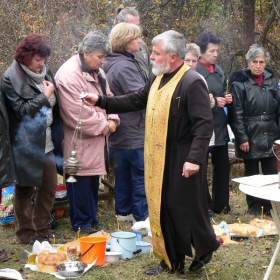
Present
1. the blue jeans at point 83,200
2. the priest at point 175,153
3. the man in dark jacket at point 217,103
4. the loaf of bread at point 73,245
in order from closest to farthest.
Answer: the priest at point 175,153, the loaf of bread at point 73,245, the blue jeans at point 83,200, the man in dark jacket at point 217,103

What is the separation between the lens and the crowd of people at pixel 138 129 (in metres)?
4.59

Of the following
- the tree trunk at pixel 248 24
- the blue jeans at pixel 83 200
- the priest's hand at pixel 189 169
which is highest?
the tree trunk at pixel 248 24

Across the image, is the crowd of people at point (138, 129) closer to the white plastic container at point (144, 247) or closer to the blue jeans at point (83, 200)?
the blue jeans at point (83, 200)

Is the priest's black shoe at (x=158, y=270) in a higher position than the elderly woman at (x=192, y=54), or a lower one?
lower

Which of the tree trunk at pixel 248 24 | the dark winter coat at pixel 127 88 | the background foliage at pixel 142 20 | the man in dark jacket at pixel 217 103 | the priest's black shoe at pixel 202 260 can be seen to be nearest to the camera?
the priest's black shoe at pixel 202 260

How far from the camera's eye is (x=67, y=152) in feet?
19.5

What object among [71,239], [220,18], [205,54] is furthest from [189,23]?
[71,239]

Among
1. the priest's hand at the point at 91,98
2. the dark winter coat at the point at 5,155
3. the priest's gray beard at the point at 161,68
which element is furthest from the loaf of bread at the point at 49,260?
the priest's gray beard at the point at 161,68

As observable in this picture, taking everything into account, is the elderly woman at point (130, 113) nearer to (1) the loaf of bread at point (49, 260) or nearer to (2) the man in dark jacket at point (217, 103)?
(2) the man in dark jacket at point (217, 103)

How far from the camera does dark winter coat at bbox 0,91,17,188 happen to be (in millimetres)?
5023

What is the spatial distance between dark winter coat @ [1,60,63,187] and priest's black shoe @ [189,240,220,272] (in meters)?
1.58

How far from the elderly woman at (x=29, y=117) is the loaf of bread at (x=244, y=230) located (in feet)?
6.31

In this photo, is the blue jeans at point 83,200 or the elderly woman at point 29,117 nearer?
the elderly woman at point 29,117

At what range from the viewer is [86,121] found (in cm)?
587
